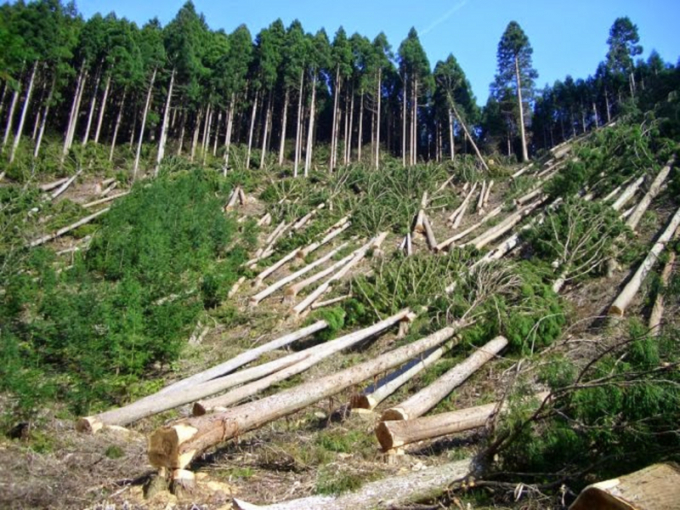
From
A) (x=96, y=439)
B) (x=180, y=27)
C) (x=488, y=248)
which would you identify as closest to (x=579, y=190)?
(x=488, y=248)

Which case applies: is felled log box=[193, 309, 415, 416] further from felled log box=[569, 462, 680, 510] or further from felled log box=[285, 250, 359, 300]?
felled log box=[569, 462, 680, 510]

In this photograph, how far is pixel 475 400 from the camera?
6852 mm

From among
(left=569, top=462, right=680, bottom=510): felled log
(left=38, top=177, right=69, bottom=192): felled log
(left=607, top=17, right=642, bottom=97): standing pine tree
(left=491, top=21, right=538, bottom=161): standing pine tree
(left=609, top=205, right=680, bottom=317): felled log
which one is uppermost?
(left=607, top=17, right=642, bottom=97): standing pine tree

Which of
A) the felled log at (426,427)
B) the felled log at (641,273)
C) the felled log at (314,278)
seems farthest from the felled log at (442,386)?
the felled log at (314,278)

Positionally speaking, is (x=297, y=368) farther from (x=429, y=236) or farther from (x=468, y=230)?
(x=468, y=230)

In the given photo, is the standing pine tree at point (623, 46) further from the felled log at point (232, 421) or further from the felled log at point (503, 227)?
the felled log at point (232, 421)

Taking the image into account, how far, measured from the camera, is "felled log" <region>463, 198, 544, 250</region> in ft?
48.1

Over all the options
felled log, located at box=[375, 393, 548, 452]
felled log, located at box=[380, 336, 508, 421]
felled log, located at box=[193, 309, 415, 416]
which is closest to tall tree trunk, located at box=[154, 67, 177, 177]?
felled log, located at box=[193, 309, 415, 416]

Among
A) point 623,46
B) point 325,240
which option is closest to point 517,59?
point 623,46

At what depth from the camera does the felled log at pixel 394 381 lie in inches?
262

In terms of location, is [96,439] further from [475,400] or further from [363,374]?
[475,400]

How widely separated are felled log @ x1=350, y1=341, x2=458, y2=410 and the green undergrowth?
3.65 m

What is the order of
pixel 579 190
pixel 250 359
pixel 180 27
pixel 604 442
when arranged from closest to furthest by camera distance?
pixel 604 442, pixel 250 359, pixel 579 190, pixel 180 27

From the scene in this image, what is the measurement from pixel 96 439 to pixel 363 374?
343 centimetres
